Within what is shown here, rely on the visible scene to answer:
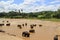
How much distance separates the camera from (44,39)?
20156mm

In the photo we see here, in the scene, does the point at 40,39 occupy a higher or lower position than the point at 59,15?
higher

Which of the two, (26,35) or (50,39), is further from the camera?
(26,35)

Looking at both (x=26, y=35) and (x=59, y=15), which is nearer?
(x=26, y=35)

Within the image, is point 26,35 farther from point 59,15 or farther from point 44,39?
point 59,15

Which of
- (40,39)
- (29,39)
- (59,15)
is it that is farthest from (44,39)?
(59,15)

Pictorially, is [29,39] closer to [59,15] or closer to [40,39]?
[40,39]

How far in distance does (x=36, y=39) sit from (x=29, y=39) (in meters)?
0.90

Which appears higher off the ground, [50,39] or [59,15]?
[50,39]

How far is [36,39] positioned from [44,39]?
0.90 meters

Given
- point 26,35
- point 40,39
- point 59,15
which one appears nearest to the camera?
point 40,39

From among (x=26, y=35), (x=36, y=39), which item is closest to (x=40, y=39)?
(x=36, y=39)

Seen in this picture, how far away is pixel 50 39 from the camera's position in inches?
795

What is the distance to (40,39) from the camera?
20.0 m

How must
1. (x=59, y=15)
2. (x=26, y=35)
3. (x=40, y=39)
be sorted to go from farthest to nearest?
(x=59, y=15)
(x=26, y=35)
(x=40, y=39)
